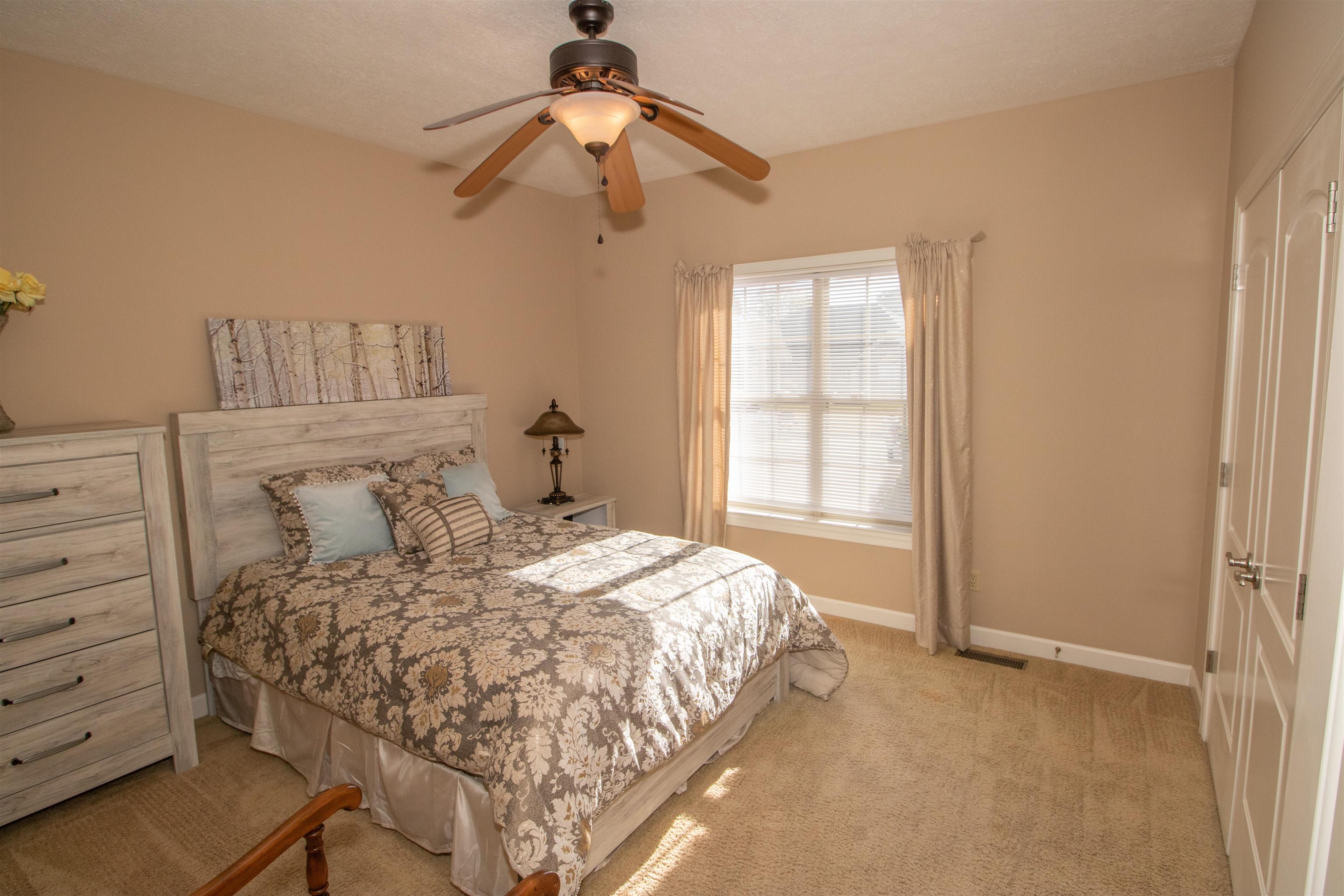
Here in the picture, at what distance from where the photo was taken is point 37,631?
85.7 inches

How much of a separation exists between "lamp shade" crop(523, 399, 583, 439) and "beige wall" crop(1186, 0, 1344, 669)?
3.19 metres

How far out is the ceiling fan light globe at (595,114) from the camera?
1901 millimetres

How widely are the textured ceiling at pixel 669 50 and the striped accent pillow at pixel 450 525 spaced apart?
1787 millimetres

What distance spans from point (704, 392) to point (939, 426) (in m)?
1.40

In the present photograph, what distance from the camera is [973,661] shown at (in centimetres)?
336

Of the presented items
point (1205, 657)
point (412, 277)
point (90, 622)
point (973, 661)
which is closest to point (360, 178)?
point (412, 277)

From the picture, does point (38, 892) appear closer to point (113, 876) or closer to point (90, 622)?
point (113, 876)

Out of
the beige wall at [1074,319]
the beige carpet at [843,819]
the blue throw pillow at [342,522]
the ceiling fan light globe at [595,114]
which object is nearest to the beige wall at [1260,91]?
the beige wall at [1074,319]

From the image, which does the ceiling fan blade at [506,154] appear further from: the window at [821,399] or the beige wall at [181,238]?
the window at [821,399]

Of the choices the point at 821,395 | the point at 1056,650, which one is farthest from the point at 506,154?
the point at 1056,650

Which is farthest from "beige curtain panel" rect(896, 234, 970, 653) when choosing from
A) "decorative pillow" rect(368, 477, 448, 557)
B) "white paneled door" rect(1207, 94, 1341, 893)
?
"decorative pillow" rect(368, 477, 448, 557)

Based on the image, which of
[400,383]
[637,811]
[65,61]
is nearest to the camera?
[637,811]

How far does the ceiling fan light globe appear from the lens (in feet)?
6.24

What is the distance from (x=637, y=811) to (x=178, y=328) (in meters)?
2.73
